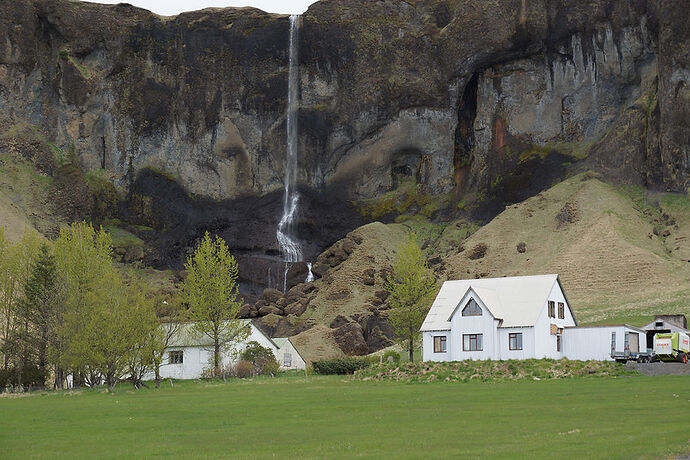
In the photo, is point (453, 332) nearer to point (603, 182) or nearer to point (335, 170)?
point (603, 182)

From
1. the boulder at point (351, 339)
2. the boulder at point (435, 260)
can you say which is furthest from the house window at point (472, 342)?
the boulder at point (435, 260)

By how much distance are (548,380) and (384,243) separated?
6539 centimetres

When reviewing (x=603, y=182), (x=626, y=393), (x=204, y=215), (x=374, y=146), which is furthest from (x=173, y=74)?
(x=626, y=393)

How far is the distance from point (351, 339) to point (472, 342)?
26.6 meters

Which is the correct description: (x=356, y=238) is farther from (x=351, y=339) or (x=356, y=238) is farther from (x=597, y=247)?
(x=597, y=247)

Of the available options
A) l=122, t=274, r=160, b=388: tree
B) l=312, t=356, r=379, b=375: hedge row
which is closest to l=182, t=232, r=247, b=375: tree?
l=312, t=356, r=379, b=375: hedge row

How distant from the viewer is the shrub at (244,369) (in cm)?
6900

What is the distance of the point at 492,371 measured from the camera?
5316cm

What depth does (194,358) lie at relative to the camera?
72.8 metres

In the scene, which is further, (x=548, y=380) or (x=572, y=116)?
(x=572, y=116)

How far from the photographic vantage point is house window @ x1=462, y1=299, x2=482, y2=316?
205ft

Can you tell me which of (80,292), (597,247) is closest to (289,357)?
(80,292)

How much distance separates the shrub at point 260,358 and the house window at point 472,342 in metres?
17.1

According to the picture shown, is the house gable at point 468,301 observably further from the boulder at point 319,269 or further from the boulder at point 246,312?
the boulder at point 319,269
